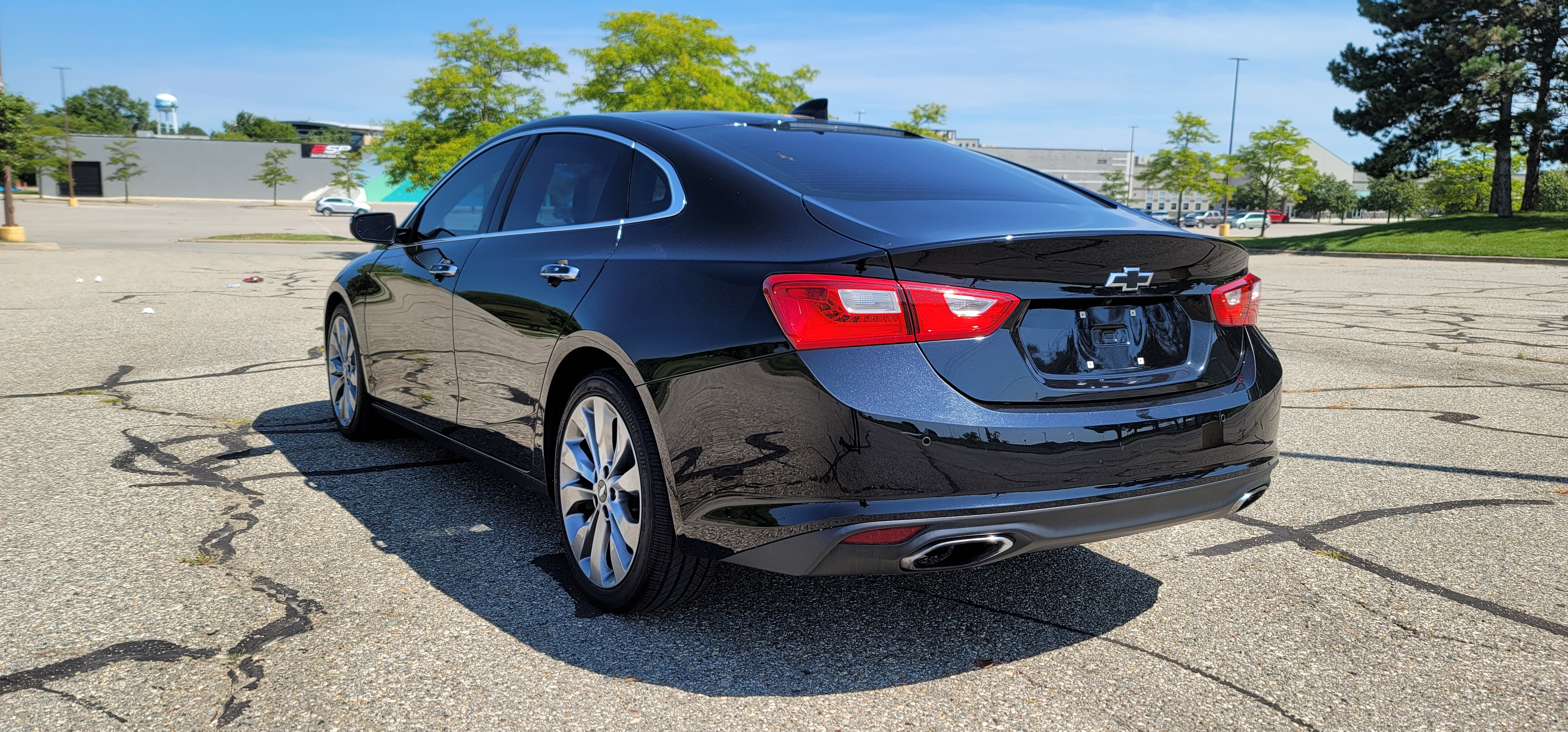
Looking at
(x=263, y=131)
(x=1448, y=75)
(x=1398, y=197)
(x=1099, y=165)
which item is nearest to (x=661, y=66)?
(x=1448, y=75)

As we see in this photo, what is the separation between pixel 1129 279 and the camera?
2.81 meters

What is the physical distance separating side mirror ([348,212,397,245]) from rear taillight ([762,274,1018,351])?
119 inches

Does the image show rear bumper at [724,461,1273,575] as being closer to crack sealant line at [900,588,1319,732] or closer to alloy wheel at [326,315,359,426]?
crack sealant line at [900,588,1319,732]

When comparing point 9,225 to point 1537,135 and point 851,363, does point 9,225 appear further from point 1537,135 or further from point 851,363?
point 1537,135

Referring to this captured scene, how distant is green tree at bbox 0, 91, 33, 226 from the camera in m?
24.2

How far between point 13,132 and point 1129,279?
28.7 metres

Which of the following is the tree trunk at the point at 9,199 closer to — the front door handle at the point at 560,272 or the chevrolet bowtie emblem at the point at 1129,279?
the front door handle at the point at 560,272

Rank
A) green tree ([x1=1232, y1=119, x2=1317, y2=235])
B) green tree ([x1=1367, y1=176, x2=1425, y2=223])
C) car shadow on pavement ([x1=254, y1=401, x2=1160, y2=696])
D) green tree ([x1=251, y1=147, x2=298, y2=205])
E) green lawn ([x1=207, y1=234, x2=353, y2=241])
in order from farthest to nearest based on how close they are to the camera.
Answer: green tree ([x1=1367, y1=176, x2=1425, y2=223]), green tree ([x1=251, y1=147, x2=298, y2=205]), green tree ([x1=1232, y1=119, x2=1317, y2=235]), green lawn ([x1=207, y1=234, x2=353, y2=241]), car shadow on pavement ([x1=254, y1=401, x2=1160, y2=696])

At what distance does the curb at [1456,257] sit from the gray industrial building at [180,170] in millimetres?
77914

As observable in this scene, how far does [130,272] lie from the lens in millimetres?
17609

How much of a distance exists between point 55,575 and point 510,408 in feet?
5.05

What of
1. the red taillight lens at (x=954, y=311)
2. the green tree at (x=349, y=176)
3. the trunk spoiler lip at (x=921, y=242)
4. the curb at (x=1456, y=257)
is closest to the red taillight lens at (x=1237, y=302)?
the trunk spoiler lip at (x=921, y=242)

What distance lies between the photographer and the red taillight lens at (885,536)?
101 inches

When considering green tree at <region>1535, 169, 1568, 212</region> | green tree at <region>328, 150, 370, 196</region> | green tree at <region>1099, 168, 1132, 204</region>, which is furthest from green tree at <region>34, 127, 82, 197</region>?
green tree at <region>1535, 169, 1568, 212</region>
